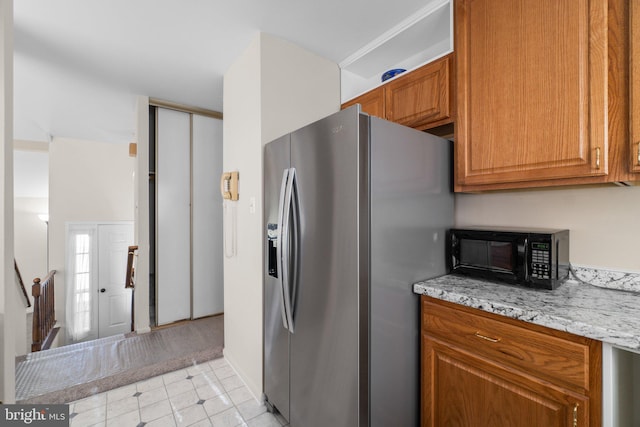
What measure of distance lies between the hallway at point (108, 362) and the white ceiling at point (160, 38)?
246cm

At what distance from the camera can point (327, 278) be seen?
1.34 m

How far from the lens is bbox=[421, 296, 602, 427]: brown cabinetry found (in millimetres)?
896

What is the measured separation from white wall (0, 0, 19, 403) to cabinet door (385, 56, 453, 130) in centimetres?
216

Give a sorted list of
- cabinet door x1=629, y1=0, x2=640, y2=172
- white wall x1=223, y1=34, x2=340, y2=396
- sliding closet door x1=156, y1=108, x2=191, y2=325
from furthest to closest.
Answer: sliding closet door x1=156, y1=108, x2=191, y2=325 → white wall x1=223, y1=34, x2=340, y2=396 → cabinet door x1=629, y1=0, x2=640, y2=172

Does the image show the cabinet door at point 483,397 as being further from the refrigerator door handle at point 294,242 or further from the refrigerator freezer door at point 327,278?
the refrigerator door handle at point 294,242

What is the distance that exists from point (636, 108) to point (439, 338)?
117 centimetres

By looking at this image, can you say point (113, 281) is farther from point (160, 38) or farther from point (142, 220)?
point (160, 38)

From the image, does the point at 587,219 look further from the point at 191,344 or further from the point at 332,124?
the point at 191,344

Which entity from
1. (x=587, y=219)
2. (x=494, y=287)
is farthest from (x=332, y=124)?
(x=587, y=219)

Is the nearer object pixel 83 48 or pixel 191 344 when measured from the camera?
pixel 83 48

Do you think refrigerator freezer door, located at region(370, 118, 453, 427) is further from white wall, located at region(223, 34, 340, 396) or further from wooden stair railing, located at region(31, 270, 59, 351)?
wooden stair railing, located at region(31, 270, 59, 351)

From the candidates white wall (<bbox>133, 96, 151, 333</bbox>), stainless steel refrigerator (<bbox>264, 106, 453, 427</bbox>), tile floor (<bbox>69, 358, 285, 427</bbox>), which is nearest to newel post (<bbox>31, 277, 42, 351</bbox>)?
white wall (<bbox>133, 96, 151, 333</bbox>)

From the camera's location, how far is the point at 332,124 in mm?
1305

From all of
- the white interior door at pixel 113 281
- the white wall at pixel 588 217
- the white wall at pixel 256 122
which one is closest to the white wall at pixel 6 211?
the white wall at pixel 256 122
